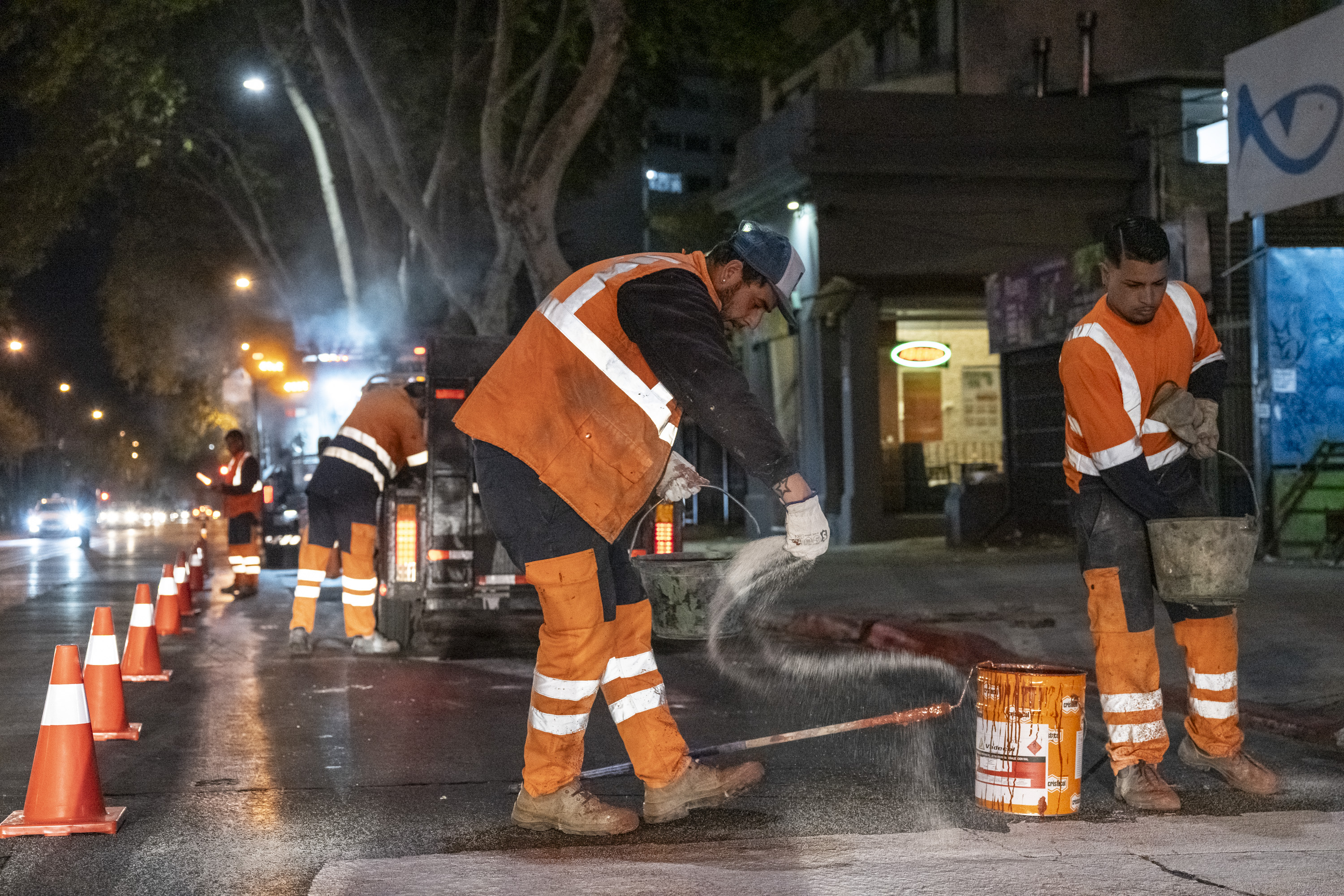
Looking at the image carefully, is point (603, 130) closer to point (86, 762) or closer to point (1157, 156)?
point (1157, 156)

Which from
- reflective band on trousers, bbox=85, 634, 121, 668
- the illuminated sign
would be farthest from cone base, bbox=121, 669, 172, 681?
the illuminated sign

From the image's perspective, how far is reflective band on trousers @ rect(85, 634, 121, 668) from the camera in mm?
6750

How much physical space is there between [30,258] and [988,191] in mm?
18100

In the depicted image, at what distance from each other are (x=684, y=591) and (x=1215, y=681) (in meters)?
1.96

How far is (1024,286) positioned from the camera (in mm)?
18984

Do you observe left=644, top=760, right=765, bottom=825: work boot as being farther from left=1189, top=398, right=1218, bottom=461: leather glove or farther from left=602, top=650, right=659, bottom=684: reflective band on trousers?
left=1189, top=398, right=1218, bottom=461: leather glove

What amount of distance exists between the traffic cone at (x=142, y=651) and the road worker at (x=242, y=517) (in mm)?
6406

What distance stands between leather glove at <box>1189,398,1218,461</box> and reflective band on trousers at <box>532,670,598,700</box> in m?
2.30

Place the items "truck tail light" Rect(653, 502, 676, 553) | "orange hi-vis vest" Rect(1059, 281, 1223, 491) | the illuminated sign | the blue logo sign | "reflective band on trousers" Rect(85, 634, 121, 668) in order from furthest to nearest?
the illuminated sign, the blue logo sign, "truck tail light" Rect(653, 502, 676, 553), "reflective band on trousers" Rect(85, 634, 121, 668), "orange hi-vis vest" Rect(1059, 281, 1223, 491)

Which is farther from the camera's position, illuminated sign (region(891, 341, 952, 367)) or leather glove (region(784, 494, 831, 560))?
illuminated sign (region(891, 341, 952, 367))

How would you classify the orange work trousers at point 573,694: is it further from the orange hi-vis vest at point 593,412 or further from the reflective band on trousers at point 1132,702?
the reflective band on trousers at point 1132,702

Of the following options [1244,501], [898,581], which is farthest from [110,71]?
[1244,501]

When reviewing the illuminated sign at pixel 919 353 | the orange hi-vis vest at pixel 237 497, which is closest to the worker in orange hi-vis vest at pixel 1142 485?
the orange hi-vis vest at pixel 237 497

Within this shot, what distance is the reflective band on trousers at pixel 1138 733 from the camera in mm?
5293
